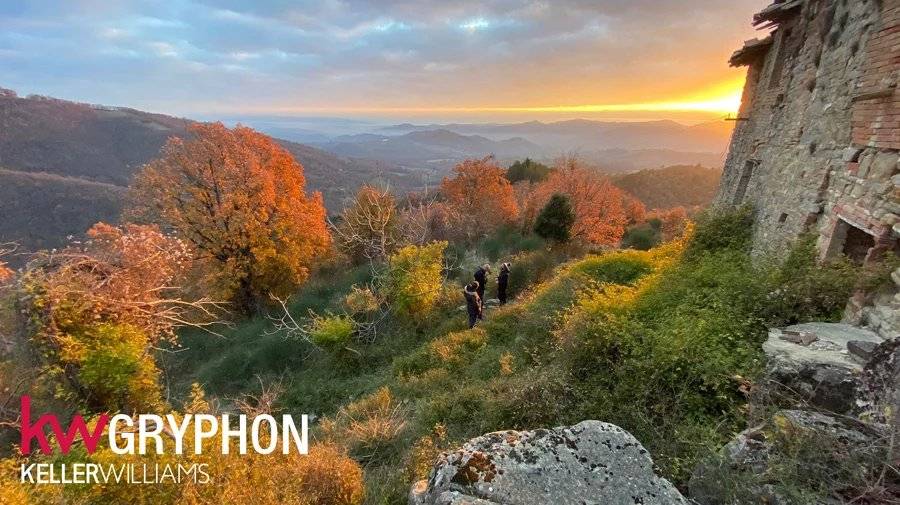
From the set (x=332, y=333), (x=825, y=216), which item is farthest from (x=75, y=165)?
(x=825, y=216)

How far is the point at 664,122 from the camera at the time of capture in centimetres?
16062

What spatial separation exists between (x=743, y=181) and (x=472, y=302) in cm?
790

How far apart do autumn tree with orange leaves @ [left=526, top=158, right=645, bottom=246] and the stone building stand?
11.0 metres

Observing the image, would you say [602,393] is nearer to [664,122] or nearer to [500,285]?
[500,285]

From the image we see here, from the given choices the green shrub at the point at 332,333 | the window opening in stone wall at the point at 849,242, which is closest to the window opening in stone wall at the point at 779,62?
the window opening in stone wall at the point at 849,242

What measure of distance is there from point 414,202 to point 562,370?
2724 cm

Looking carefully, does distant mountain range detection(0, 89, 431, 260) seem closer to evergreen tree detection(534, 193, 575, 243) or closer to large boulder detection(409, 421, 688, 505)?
evergreen tree detection(534, 193, 575, 243)

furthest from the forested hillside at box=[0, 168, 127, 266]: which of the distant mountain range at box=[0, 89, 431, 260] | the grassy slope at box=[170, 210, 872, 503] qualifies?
the grassy slope at box=[170, 210, 872, 503]

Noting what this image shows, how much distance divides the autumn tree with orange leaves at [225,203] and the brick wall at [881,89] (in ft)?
51.8

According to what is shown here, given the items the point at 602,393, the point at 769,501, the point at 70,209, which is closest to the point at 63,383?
the point at 602,393

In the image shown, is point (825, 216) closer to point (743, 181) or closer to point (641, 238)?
point (743, 181)

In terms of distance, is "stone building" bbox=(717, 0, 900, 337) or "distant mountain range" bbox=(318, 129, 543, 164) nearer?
"stone building" bbox=(717, 0, 900, 337)

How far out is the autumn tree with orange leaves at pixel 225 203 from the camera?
47.8ft

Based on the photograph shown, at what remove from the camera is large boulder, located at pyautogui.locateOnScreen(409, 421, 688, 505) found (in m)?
2.84
